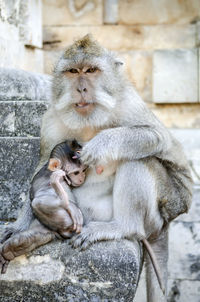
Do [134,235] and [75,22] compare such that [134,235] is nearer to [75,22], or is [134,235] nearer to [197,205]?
[197,205]

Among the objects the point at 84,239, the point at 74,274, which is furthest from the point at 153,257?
the point at 74,274

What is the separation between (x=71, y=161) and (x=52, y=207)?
490mm

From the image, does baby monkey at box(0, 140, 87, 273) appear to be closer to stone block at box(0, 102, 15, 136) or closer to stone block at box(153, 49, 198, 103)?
stone block at box(0, 102, 15, 136)

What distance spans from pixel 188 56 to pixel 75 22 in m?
1.77

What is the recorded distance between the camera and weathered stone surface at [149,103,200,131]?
843cm

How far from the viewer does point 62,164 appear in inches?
165

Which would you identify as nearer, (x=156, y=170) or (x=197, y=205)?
(x=156, y=170)

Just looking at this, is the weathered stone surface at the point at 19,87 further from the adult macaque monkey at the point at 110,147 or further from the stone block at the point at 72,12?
the stone block at the point at 72,12

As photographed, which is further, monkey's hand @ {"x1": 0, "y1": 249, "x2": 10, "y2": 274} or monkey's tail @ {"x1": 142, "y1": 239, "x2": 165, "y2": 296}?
monkey's tail @ {"x1": 142, "y1": 239, "x2": 165, "y2": 296}

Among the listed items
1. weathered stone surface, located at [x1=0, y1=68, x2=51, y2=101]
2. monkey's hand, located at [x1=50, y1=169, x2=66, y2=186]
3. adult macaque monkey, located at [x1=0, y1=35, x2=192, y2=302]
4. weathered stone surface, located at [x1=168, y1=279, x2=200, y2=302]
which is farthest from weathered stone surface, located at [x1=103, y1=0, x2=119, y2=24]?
monkey's hand, located at [x1=50, y1=169, x2=66, y2=186]

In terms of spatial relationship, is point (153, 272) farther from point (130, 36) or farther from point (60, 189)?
point (130, 36)

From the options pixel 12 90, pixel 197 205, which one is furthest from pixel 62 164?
pixel 197 205

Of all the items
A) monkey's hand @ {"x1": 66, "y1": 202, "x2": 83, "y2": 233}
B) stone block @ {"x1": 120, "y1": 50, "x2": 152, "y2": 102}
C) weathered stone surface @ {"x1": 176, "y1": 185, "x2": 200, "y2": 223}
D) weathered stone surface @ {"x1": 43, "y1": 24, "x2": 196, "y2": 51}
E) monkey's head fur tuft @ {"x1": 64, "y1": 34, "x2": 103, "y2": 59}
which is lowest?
weathered stone surface @ {"x1": 176, "y1": 185, "x2": 200, "y2": 223}

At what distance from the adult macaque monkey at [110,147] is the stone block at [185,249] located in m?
1.95
